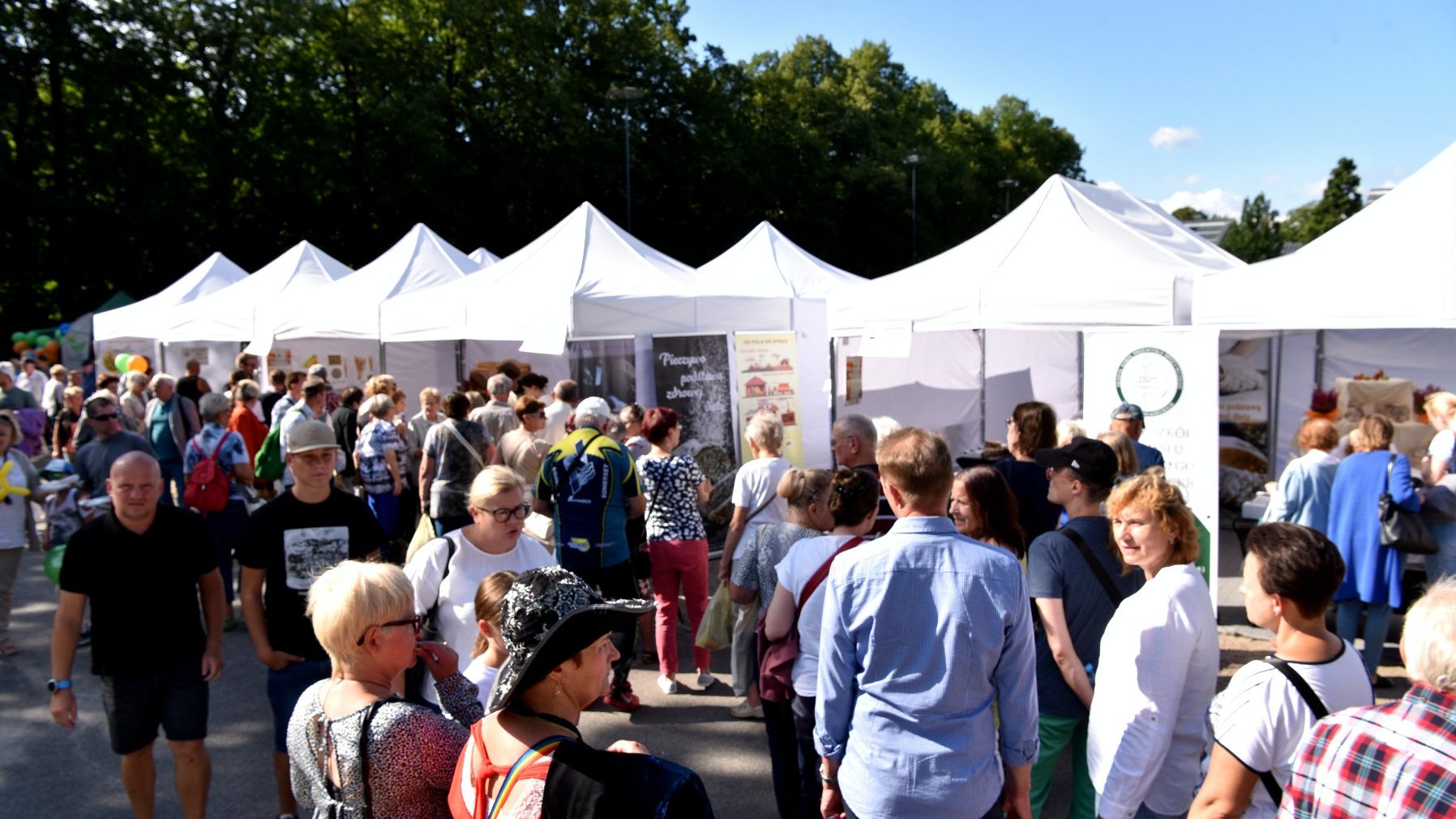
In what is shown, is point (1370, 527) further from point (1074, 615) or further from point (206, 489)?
point (206, 489)

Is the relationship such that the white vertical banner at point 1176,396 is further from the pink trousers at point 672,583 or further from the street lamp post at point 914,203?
the street lamp post at point 914,203

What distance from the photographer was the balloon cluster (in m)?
19.2

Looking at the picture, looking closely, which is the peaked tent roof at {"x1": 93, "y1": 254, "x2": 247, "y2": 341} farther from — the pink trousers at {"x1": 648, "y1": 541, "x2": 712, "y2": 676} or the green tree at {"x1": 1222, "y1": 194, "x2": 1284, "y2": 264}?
the green tree at {"x1": 1222, "y1": 194, "x2": 1284, "y2": 264}

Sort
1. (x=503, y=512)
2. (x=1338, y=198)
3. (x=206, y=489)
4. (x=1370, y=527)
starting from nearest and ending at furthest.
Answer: (x=503, y=512) < (x=1370, y=527) < (x=206, y=489) < (x=1338, y=198)

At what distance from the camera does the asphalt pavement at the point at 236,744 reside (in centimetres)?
422

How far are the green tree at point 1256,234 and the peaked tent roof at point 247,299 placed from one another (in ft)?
190

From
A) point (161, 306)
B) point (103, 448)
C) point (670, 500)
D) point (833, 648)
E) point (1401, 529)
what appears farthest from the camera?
point (161, 306)

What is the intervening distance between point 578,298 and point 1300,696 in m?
7.25

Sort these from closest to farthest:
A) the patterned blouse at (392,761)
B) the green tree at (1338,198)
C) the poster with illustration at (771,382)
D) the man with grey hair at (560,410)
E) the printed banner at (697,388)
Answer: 1. the patterned blouse at (392,761)
2. the man with grey hair at (560,410)
3. the printed banner at (697,388)
4. the poster with illustration at (771,382)
5. the green tree at (1338,198)

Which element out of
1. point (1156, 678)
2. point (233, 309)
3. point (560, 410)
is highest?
point (233, 309)

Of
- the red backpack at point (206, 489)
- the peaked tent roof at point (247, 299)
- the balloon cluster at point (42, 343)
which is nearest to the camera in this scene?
the red backpack at point (206, 489)

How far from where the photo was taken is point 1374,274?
19.6 ft

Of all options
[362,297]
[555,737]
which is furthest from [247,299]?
[555,737]

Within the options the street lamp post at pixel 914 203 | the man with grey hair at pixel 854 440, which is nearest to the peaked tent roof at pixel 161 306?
the man with grey hair at pixel 854 440
